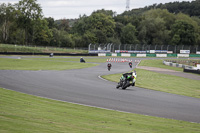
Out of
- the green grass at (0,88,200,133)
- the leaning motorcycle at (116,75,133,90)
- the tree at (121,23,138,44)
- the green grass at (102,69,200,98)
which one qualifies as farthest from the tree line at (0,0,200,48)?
the green grass at (0,88,200,133)

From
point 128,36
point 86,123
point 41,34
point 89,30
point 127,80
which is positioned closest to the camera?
point 86,123

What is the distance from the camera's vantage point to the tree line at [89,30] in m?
93.2

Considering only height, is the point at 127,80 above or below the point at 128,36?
below

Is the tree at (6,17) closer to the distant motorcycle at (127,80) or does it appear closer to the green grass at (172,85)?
the green grass at (172,85)

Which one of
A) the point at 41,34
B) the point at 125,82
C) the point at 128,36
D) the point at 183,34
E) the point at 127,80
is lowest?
the point at 125,82

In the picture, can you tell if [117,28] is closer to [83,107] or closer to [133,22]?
[133,22]

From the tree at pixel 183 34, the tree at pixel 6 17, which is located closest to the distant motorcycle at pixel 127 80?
the tree at pixel 6 17

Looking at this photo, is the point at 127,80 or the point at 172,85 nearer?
the point at 127,80

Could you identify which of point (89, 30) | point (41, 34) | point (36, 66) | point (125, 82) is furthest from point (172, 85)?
point (89, 30)

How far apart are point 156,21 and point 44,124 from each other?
118724 mm

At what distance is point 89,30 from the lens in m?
108

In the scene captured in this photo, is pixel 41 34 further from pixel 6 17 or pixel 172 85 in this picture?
pixel 172 85

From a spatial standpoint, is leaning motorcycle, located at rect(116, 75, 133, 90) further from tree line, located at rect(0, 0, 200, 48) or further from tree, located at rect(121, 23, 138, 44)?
tree, located at rect(121, 23, 138, 44)

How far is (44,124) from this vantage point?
720 centimetres
